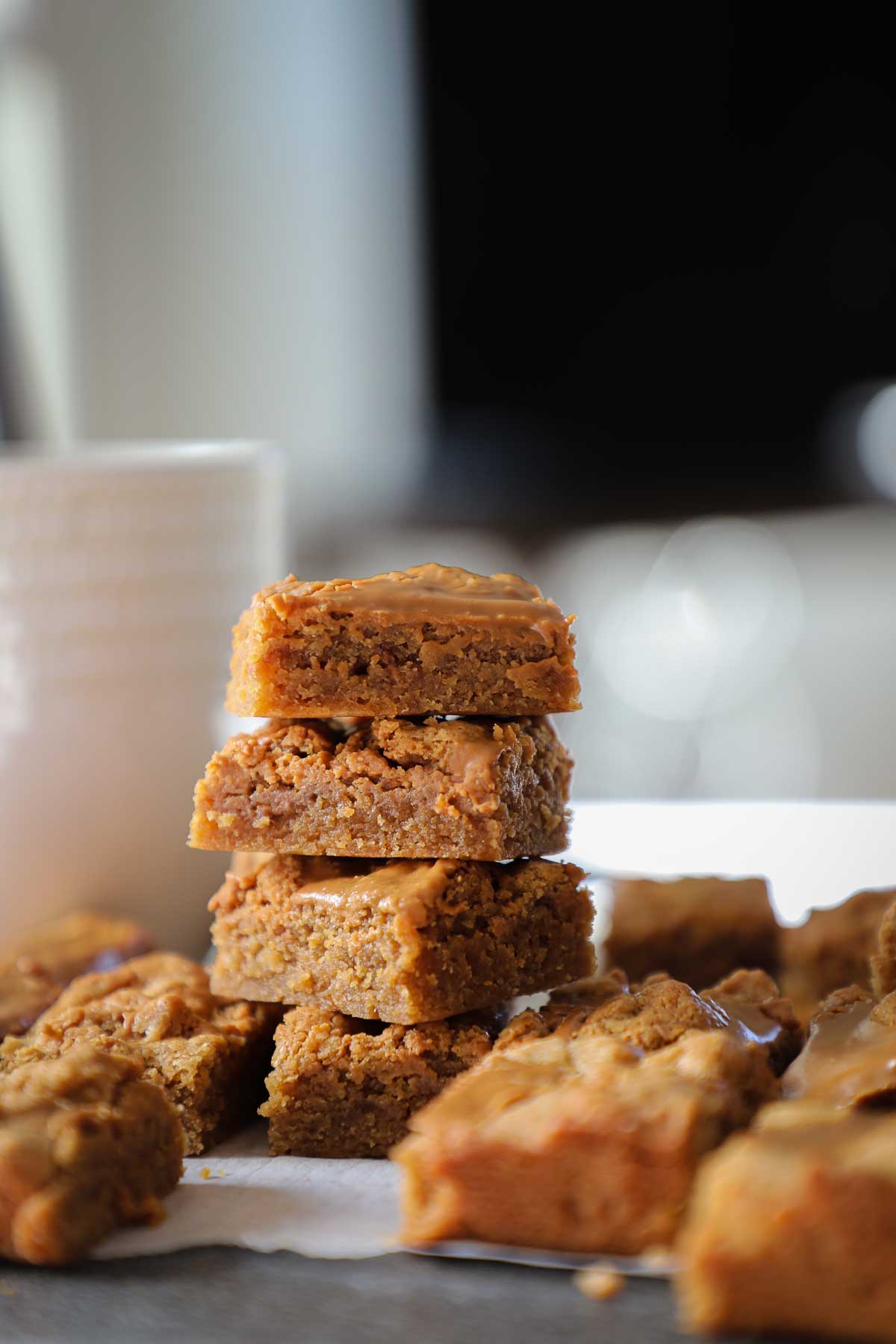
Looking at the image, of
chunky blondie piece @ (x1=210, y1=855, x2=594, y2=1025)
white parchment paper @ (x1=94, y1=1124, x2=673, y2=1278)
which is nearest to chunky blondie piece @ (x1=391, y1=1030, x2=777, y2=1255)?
white parchment paper @ (x1=94, y1=1124, x2=673, y2=1278)

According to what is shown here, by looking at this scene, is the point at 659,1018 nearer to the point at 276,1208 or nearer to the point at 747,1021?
the point at 747,1021

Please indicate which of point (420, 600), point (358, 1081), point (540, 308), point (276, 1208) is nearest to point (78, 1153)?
point (276, 1208)

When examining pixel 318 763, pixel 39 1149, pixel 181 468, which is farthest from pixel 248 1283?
pixel 181 468

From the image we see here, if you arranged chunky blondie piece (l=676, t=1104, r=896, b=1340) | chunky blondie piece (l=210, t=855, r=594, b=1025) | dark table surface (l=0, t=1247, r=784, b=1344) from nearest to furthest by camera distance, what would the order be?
chunky blondie piece (l=676, t=1104, r=896, b=1340) → dark table surface (l=0, t=1247, r=784, b=1344) → chunky blondie piece (l=210, t=855, r=594, b=1025)

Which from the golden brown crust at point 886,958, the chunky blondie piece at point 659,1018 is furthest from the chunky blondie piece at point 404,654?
the golden brown crust at point 886,958

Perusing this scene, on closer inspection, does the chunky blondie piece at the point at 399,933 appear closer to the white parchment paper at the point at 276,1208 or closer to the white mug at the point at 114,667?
the white parchment paper at the point at 276,1208

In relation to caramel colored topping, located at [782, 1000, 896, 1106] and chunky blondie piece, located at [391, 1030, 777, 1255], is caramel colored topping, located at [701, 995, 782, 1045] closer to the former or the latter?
caramel colored topping, located at [782, 1000, 896, 1106]
